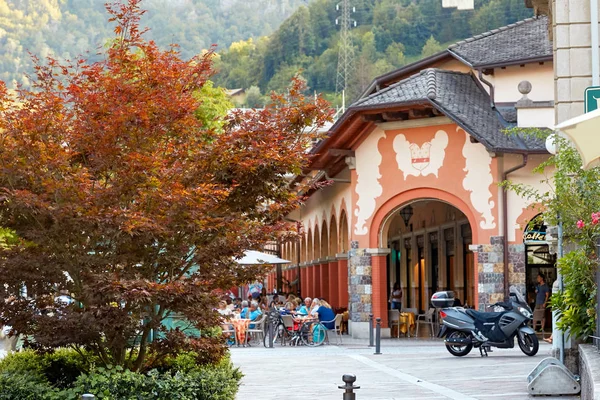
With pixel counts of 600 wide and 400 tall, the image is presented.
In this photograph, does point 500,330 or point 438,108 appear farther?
point 438,108

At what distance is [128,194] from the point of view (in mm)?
10531

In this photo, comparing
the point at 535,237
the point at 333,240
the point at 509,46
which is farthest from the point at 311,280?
the point at 535,237

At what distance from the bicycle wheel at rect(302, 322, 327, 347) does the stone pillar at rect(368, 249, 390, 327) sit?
2.20 m

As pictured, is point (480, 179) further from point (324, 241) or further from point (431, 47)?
point (431, 47)

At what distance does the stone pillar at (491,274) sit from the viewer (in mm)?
26266

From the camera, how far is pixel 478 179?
2673 cm

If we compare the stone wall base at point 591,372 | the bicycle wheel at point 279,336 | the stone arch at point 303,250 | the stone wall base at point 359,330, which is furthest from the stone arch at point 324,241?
the stone wall base at point 591,372

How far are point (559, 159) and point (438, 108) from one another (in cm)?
1332

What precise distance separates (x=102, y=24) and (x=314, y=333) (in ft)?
418

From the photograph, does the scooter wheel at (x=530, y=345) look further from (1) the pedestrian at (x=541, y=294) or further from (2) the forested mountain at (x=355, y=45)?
(2) the forested mountain at (x=355, y=45)

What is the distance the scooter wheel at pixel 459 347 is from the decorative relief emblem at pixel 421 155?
23.5ft

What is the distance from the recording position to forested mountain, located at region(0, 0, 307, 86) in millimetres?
132250

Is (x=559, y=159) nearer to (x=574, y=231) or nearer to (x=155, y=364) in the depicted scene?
(x=574, y=231)

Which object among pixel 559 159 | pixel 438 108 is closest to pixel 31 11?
pixel 438 108
